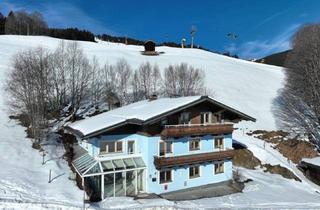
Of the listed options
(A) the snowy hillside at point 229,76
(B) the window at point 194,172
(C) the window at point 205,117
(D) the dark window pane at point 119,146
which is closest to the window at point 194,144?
(B) the window at point 194,172

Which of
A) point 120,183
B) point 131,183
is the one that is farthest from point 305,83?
point 120,183

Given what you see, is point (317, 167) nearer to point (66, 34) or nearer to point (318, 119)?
point (318, 119)

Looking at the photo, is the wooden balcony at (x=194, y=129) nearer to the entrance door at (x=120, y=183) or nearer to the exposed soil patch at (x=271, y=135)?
the entrance door at (x=120, y=183)

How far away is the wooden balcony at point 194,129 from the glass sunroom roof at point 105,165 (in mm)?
3292

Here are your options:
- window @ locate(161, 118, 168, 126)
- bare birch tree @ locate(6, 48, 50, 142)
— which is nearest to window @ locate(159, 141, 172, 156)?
window @ locate(161, 118, 168, 126)

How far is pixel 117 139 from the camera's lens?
2483 cm

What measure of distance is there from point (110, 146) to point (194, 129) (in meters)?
7.54

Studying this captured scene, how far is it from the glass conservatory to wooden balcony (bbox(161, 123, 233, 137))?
11.3ft

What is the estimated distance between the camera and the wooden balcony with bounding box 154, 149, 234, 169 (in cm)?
2451

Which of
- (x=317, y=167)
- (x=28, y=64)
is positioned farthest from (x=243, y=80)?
(x=28, y=64)

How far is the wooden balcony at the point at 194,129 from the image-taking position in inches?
988

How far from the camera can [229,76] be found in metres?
77.6

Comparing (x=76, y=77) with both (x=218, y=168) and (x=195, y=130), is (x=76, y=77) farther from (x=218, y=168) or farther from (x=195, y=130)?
(x=218, y=168)

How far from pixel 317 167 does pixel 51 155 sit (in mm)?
28921
